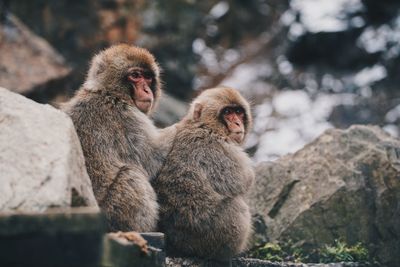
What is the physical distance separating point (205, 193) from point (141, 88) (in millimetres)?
1091

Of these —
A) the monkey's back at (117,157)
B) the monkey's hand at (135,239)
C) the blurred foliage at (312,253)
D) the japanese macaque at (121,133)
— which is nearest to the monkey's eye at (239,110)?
the japanese macaque at (121,133)

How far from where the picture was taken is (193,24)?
13547mm

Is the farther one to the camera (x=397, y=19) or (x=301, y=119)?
(x=301, y=119)

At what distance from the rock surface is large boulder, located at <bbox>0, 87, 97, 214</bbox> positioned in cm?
687

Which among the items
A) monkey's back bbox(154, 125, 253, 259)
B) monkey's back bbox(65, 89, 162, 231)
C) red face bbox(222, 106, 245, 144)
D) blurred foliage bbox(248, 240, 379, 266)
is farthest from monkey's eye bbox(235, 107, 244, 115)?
blurred foliage bbox(248, 240, 379, 266)

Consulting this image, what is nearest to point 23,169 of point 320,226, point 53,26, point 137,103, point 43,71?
point 137,103

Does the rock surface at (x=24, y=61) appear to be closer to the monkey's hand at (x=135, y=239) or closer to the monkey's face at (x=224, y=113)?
the monkey's face at (x=224, y=113)

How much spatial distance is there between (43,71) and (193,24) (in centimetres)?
368

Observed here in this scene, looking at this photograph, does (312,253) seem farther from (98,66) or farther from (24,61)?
(24,61)

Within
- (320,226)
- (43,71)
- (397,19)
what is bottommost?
(320,226)

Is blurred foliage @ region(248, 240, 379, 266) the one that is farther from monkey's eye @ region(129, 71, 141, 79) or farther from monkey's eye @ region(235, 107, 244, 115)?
monkey's eye @ region(129, 71, 141, 79)

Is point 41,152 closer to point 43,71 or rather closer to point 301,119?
point 43,71

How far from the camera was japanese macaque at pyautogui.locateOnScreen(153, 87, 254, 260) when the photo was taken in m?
5.27

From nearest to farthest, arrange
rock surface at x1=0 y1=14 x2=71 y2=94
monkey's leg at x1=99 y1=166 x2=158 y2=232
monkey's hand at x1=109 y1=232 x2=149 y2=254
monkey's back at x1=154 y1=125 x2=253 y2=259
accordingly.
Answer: monkey's hand at x1=109 y1=232 x2=149 y2=254
monkey's leg at x1=99 y1=166 x2=158 y2=232
monkey's back at x1=154 y1=125 x2=253 y2=259
rock surface at x1=0 y1=14 x2=71 y2=94
